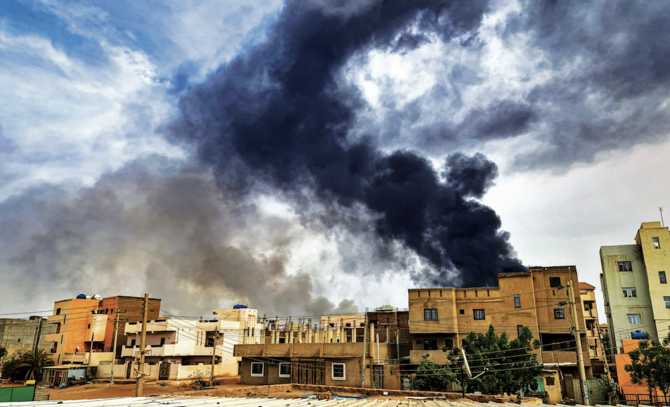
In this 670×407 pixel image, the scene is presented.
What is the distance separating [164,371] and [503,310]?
47.7 m

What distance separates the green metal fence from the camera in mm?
29966

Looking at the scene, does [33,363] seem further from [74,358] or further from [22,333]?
[22,333]

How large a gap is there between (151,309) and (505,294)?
66.6m

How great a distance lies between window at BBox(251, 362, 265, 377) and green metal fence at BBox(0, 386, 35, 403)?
3132cm

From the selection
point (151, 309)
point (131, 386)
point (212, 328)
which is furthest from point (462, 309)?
point (151, 309)

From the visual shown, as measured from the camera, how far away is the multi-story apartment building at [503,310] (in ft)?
200

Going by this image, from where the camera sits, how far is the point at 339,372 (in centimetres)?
5588

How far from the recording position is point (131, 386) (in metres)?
59.5

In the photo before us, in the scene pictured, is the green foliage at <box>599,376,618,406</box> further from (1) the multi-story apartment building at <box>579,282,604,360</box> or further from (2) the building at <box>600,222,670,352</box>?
(2) the building at <box>600,222,670,352</box>

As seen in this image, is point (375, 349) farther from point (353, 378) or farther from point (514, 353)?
point (514, 353)

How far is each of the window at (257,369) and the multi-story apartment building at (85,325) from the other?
29125mm

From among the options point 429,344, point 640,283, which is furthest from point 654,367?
point 640,283

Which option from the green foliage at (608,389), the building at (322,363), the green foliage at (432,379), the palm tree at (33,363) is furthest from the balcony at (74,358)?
the green foliage at (608,389)

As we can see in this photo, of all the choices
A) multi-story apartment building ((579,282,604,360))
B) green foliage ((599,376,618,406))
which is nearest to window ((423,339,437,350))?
green foliage ((599,376,618,406))
